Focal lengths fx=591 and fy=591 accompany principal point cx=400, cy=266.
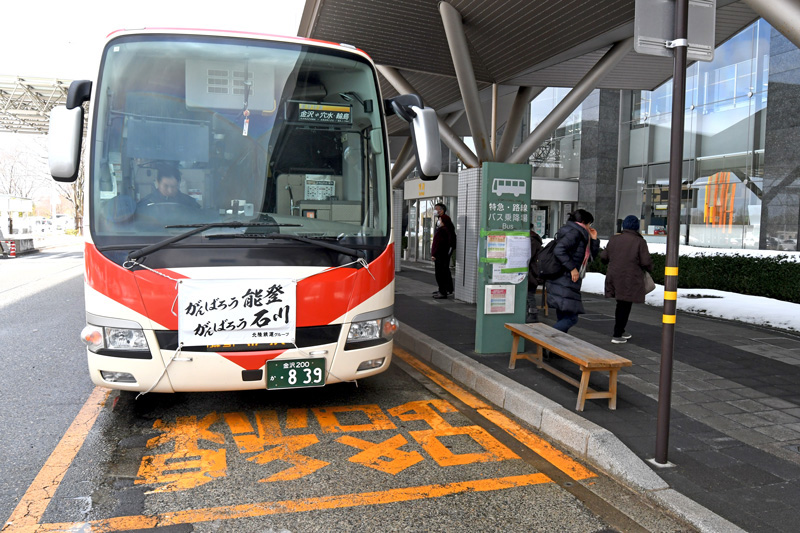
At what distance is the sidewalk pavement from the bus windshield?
2012 millimetres

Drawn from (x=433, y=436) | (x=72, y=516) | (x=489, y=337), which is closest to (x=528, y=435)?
(x=433, y=436)

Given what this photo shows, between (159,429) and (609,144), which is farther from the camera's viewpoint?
(609,144)

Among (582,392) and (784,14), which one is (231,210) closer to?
(582,392)

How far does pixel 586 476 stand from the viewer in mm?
3791

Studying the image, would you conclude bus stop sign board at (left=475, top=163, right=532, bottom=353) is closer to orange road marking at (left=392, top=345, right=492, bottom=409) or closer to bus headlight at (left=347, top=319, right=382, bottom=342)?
orange road marking at (left=392, top=345, right=492, bottom=409)

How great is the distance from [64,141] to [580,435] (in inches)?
171

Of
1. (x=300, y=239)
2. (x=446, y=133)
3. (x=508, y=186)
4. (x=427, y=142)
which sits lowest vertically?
(x=300, y=239)

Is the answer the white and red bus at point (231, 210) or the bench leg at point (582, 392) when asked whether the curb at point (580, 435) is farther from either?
the white and red bus at point (231, 210)

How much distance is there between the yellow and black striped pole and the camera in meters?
3.66

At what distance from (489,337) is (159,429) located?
11.7 ft

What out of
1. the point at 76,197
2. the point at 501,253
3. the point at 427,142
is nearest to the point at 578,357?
the point at 501,253

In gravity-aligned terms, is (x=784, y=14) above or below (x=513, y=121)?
below

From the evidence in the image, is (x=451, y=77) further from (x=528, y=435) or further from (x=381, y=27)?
(x=528, y=435)

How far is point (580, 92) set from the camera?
36.8ft
